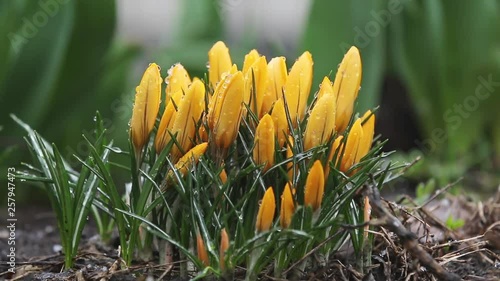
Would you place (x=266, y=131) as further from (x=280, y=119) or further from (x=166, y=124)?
(x=166, y=124)

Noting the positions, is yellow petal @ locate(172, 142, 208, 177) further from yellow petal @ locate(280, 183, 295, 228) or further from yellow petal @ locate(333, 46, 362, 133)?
yellow petal @ locate(333, 46, 362, 133)

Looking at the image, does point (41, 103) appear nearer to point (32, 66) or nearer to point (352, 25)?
point (32, 66)

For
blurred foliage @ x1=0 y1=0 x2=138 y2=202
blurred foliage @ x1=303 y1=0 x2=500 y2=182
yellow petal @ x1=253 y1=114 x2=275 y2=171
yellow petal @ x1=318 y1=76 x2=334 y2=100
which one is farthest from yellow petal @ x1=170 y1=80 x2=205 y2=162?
blurred foliage @ x1=303 y1=0 x2=500 y2=182

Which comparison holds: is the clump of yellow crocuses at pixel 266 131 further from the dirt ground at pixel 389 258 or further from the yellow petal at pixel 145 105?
the dirt ground at pixel 389 258

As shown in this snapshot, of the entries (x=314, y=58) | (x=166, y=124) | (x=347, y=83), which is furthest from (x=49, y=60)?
(x=347, y=83)

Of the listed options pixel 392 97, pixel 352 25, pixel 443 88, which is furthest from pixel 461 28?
pixel 392 97
